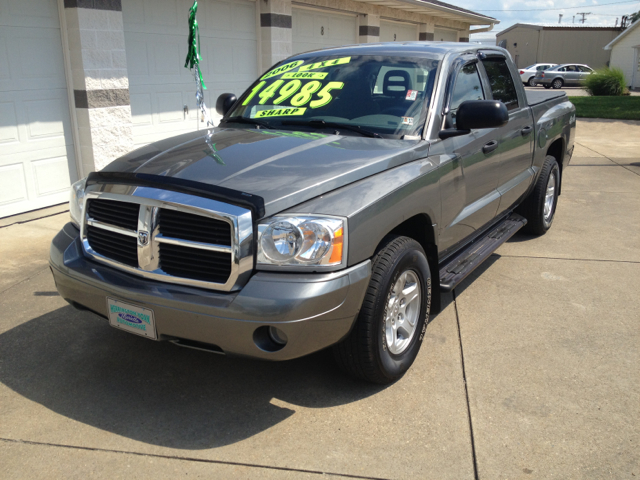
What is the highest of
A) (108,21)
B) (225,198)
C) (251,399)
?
(108,21)

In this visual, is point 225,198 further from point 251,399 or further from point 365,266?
point 251,399

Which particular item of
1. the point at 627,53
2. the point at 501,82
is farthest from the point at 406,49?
the point at 627,53

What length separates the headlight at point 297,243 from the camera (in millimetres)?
2768

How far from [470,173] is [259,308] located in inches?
84.3

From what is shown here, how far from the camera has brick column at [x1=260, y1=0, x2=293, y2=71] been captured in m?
10.2

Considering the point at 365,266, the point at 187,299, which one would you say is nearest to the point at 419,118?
the point at 365,266

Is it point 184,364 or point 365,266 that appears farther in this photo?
point 184,364

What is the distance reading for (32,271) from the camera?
523 centimetres

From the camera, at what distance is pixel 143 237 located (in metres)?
2.95

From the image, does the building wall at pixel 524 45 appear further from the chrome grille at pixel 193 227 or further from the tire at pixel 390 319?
the chrome grille at pixel 193 227

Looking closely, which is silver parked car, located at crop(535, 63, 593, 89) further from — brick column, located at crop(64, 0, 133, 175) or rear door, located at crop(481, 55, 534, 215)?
rear door, located at crop(481, 55, 534, 215)

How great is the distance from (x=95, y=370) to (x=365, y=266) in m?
1.83

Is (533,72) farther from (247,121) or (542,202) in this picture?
(247,121)

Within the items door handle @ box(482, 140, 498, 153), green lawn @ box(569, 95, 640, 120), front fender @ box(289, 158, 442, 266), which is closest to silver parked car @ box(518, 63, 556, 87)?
Result: green lawn @ box(569, 95, 640, 120)
